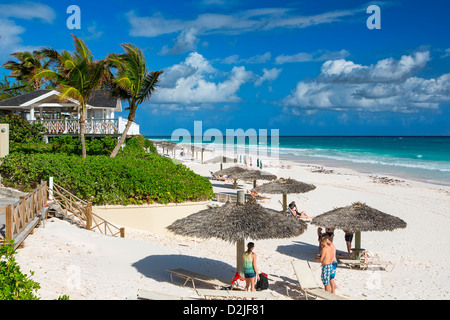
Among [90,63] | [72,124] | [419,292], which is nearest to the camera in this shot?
[419,292]

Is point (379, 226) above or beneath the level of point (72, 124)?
beneath

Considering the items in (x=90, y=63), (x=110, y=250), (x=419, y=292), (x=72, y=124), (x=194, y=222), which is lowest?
(x=419, y=292)

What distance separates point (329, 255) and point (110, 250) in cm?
574

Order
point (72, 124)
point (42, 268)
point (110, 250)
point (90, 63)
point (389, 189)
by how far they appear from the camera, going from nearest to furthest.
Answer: point (42, 268)
point (110, 250)
point (90, 63)
point (72, 124)
point (389, 189)

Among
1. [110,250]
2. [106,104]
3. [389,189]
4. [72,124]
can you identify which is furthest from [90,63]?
[389,189]

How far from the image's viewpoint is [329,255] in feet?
28.1

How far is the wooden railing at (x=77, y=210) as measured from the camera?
1225 cm

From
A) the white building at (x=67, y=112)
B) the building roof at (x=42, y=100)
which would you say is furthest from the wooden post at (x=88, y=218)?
the building roof at (x=42, y=100)

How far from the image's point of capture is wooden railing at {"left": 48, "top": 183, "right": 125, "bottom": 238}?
12.2m

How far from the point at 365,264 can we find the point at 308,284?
3.06 m

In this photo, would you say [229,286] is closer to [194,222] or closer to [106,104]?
[194,222]

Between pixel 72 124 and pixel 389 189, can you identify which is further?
pixel 389 189

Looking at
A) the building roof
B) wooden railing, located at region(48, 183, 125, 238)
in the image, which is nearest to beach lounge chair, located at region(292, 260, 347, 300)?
wooden railing, located at region(48, 183, 125, 238)

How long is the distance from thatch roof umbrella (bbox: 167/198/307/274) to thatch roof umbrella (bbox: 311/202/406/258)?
2326 millimetres
